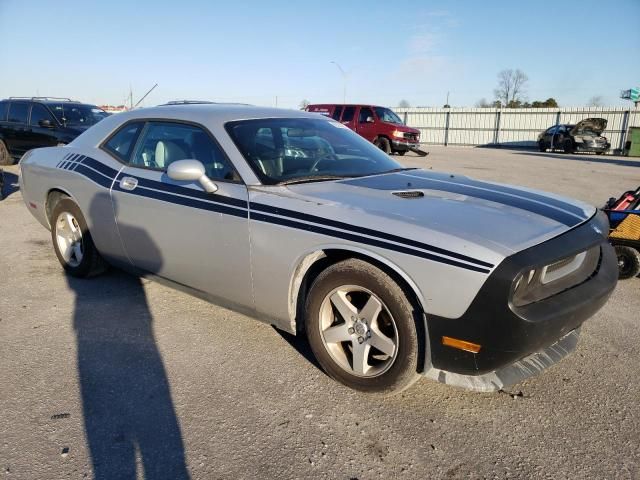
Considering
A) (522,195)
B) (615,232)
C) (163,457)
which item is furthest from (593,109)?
(163,457)

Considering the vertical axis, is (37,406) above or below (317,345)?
below

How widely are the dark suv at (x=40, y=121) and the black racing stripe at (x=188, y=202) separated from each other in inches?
335

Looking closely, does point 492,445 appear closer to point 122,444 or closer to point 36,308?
point 122,444

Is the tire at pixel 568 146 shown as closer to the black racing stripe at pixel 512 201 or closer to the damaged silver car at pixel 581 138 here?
the damaged silver car at pixel 581 138

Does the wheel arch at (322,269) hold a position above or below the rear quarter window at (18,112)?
below

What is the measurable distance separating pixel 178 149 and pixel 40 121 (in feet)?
30.4

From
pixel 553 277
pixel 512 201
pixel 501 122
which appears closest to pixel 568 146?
pixel 501 122

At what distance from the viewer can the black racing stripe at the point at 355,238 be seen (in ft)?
7.22

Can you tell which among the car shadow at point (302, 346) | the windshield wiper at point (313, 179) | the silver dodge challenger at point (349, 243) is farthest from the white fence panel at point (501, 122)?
the car shadow at point (302, 346)

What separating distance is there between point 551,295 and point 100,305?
327cm

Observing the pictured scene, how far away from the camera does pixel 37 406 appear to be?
257 cm

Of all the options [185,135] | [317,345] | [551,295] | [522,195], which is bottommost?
[317,345]

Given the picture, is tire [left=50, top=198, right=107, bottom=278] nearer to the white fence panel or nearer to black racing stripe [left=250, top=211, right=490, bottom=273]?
black racing stripe [left=250, top=211, right=490, bottom=273]

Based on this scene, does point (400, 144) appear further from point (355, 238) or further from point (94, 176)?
point (355, 238)
